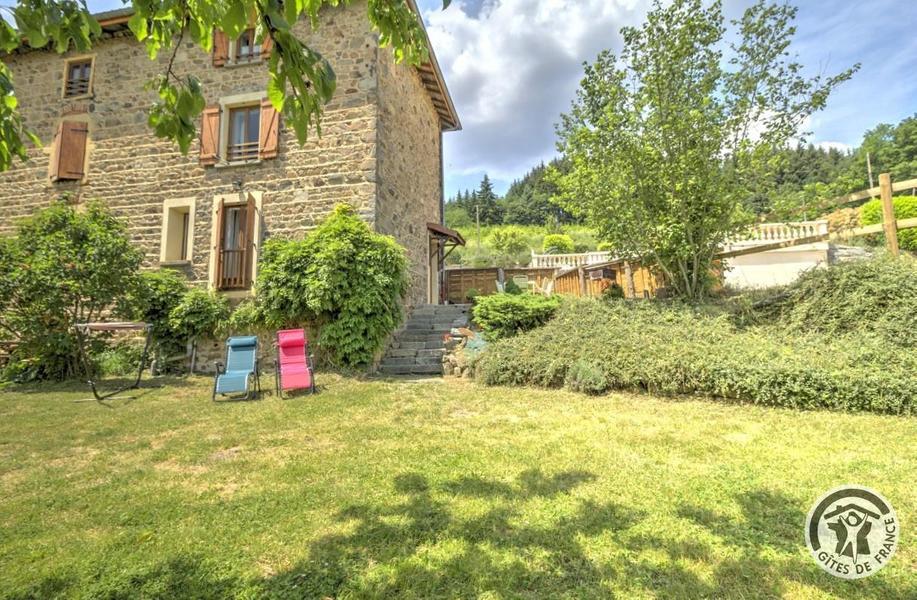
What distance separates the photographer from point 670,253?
8.28 metres

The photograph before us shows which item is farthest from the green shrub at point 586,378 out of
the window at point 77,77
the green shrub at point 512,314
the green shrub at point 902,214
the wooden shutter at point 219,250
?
the window at point 77,77

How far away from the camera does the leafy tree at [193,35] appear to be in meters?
1.47

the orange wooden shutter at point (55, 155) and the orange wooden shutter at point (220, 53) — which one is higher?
the orange wooden shutter at point (220, 53)

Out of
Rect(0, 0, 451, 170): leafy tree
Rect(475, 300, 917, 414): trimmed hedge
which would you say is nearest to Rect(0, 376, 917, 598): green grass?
Rect(475, 300, 917, 414): trimmed hedge

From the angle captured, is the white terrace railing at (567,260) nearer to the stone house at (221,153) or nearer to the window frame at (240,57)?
the stone house at (221,153)

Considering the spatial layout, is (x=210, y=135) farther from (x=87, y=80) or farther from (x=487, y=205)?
(x=487, y=205)

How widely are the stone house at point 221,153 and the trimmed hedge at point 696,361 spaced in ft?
15.3

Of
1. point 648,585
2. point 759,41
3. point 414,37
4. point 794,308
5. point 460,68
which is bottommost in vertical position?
point 648,585

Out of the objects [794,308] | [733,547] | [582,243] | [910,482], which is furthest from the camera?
[582,243]

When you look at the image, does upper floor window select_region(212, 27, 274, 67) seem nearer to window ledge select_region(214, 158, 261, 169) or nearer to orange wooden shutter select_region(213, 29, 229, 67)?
orange wooden shutter select_region(213, 29, 229, 67)

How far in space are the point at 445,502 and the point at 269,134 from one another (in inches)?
377

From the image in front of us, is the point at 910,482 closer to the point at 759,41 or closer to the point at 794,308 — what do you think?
the point at 794,308

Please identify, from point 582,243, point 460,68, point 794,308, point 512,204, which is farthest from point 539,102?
point 512,204

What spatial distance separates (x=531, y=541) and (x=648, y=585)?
0.63 meters
